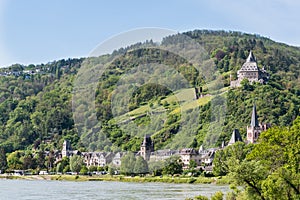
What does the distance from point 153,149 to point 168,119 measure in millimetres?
15797

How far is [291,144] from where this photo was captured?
32.8 metres

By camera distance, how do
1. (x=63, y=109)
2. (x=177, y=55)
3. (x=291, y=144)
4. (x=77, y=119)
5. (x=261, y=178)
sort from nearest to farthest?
(x=261, y=178)
(x=291, y=144)
(x=77, y=119)
(x=63, y=109)
(x=177, y=55)

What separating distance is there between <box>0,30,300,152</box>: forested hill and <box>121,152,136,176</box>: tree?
18.1 meters

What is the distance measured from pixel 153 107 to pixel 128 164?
47.9m

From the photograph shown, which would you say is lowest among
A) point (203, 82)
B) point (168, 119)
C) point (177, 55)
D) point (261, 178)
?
point (261, 178)

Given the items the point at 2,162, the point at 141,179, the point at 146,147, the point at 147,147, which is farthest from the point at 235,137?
the point at 2,162

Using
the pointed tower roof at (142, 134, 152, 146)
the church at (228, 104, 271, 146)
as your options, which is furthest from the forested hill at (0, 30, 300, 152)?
the church at (228, 104, 271, 146)

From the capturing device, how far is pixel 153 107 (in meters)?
135

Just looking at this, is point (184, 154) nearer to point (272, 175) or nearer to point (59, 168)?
point (59, 168)

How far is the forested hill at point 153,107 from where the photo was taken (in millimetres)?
A: 117000

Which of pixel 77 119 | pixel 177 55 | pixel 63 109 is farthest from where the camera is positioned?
pixel 177 55

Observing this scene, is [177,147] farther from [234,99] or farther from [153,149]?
[234,99]

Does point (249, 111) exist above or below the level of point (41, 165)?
above

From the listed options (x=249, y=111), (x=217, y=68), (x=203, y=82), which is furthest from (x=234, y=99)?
(x=217, y=68)
